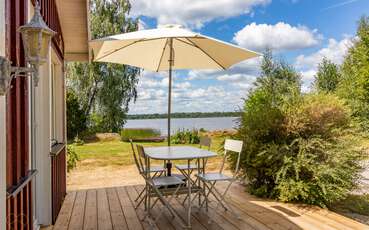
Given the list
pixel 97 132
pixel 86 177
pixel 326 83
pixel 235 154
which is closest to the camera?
pixel 235 154

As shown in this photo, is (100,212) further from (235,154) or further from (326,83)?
(326,83)

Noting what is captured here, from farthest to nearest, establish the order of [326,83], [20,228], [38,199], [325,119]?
[326,83] < [325,119] < [38,199] < [20,228]

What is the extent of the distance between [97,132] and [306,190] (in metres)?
12.7

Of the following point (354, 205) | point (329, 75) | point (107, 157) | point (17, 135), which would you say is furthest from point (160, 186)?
point (329, 75)

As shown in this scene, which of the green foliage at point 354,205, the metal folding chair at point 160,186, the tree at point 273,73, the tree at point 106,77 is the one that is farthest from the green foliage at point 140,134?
the metal folding chair at point 160,186

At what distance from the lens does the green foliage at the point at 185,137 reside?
14453 millimetres

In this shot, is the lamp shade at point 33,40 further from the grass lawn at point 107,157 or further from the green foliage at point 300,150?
the grass lawn at point 107,157

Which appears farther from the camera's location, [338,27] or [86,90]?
[338,27]

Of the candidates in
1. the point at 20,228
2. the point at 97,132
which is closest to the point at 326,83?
the point at 97,132

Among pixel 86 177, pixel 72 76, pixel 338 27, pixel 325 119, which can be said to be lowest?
pixel 86 177

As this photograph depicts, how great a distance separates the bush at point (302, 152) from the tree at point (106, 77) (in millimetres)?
11244

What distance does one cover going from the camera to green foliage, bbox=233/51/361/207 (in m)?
5.09

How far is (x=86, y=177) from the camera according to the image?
7270 mm

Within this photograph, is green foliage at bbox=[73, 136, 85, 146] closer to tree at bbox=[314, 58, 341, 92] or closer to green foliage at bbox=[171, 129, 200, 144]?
green foliage at bbox=[171, 129, 200, 144]
